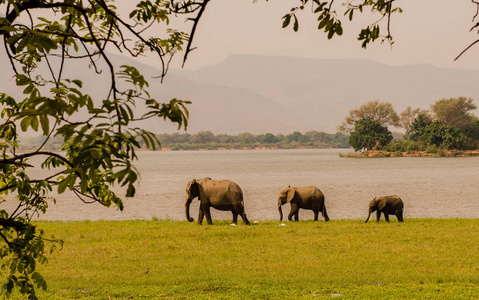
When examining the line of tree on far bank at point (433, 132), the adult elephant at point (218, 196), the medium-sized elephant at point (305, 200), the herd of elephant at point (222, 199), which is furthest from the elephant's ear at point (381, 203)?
the line of tree on far bank at point (433, 132)

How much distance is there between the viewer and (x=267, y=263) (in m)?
11.6

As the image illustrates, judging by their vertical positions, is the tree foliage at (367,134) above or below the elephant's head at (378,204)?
above

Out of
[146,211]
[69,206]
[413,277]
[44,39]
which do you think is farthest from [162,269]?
[69,206]

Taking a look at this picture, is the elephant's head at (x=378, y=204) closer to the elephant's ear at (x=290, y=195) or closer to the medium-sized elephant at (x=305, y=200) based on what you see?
the medium-sized elephant at (x=305, y=200)

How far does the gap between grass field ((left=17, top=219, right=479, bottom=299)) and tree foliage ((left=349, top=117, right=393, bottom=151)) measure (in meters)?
79.4

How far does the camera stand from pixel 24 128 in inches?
114

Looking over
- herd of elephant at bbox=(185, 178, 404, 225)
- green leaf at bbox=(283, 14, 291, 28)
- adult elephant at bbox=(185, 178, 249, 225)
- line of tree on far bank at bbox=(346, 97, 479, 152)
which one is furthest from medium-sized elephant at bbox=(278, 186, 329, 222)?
line of tree on far bank at bbox=(346, 97, 479, 152)

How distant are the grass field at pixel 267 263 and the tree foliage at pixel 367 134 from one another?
79.4m

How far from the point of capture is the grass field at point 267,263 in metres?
9.28

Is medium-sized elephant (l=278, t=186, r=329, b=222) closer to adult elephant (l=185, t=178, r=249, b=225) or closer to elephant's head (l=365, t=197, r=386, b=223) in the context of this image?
elephant's head (l=365, t=197, r=386, b=223)

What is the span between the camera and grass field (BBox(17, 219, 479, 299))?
9281 mm

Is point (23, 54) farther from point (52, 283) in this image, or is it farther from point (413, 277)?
point (413, 277)

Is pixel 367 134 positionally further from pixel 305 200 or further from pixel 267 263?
pixel 267 263

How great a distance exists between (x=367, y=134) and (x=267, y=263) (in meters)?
86.9
